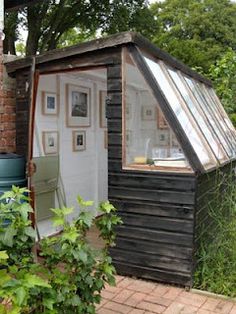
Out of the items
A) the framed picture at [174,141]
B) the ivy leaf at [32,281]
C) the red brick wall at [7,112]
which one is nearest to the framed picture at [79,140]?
the red brick wall at [7,112]

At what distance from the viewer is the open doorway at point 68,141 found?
5027mm

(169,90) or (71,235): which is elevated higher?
(169,90)

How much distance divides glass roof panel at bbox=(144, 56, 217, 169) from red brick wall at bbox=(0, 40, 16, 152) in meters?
1.66

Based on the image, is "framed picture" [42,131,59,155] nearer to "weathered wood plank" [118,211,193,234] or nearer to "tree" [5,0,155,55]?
"weathered wood plank" [118,211,193,234]

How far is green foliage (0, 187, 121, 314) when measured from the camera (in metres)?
1.92

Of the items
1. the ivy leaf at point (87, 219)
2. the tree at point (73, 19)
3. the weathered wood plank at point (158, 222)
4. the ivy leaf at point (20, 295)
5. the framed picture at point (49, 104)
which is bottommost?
the weathered wood plank at point (158, 222)

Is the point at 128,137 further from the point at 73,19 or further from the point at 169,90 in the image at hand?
the point at 73,19

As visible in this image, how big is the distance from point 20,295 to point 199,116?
328 cm

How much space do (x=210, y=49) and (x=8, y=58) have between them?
19937 millimetres

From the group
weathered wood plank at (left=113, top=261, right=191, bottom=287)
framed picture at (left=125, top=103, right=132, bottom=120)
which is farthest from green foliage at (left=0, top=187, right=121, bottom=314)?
framed picture at (left=125, top=103, right=132, bottom=120)

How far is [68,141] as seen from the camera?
18.7ft

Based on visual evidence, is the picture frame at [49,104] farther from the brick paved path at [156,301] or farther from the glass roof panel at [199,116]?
the brick paved path at [156,301]

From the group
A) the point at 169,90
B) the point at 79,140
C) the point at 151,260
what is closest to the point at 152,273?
the point at 151,260

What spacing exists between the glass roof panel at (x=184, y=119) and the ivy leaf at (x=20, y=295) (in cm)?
233
